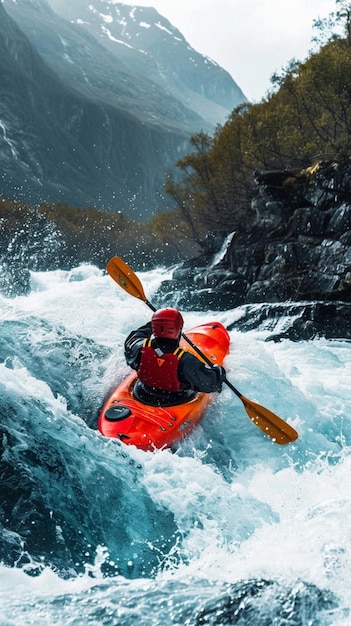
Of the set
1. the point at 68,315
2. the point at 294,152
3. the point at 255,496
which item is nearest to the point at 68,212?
the point at 294,152

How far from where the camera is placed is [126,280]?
29.4 feet

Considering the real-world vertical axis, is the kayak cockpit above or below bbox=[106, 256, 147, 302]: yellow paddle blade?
above

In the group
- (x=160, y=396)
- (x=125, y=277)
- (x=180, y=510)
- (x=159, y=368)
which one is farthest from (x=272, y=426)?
(x=125, y=277)

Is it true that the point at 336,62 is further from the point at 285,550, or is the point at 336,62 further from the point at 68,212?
the point at 68,212

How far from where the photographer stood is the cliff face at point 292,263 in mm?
12258

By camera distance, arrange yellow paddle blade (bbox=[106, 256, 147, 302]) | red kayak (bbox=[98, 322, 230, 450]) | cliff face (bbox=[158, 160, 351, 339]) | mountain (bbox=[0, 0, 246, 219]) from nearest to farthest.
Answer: red kayak (bbox=[98, 322, 230, 450]), yellow paddle blade (bbox=[106, 256, 147, 302]), cliff face (bbox=[158, 160, 351, 339]), mountain (bbox=[0, 0, 246, 219])

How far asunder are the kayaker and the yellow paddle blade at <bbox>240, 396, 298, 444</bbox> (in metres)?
0.52

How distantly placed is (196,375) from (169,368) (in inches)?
10.8

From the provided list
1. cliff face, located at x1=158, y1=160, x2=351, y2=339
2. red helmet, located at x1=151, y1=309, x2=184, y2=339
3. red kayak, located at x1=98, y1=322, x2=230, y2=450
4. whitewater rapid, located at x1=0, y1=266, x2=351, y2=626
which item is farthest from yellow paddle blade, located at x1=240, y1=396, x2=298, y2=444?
cliff face, located at x1=158, y1=160, x2=351, y2=339

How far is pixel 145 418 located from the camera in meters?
5.43

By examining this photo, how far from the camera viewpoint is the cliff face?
12.3 meters

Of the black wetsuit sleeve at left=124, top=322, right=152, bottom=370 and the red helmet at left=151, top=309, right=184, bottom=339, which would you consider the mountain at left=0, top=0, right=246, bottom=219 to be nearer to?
the black wetsuit sleeve at left=124, top=322, right=152, bottom=370

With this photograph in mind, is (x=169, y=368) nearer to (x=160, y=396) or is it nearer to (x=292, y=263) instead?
(x=160, y=396)

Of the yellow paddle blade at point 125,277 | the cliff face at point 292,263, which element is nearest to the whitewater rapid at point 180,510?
the yellow paddle blade at point 125,277
